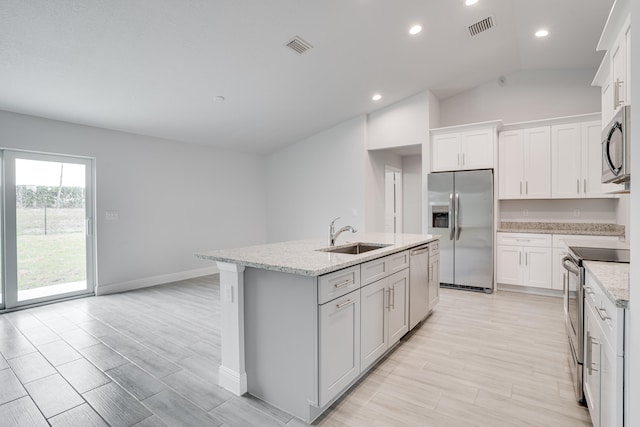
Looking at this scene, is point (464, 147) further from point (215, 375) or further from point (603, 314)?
point (215, 375)

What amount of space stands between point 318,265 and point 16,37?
310cm

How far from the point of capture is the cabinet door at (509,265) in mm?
4617

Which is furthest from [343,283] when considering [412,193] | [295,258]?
[412,193]

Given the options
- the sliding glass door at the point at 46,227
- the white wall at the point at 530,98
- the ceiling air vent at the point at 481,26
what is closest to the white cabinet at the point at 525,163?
the white wall at the point at 530,98

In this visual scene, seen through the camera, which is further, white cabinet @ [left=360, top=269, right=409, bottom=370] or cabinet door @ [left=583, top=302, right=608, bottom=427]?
white cabinet @ [left=360, top=269, right=409, bottom=370]

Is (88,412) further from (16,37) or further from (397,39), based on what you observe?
(397,39)

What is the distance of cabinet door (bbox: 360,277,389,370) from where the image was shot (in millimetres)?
2209

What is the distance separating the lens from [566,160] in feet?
14.6

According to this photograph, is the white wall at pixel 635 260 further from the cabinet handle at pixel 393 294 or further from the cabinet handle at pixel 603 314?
the cabinet handle at pixel 393 294

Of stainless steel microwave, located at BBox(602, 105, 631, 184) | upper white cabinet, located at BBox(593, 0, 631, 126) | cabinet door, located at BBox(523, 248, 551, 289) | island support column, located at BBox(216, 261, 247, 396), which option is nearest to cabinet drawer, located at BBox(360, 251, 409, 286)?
island support column, located at BBox(216, 261, 247, 396)

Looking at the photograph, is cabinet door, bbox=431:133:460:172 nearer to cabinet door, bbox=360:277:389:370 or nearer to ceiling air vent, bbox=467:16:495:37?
ceiling air vent, bbox=467:16:495:37

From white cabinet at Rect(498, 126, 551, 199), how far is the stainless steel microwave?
2.95 metres

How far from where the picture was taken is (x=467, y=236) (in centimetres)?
472

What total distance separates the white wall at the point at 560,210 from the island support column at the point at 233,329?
15.3ft
